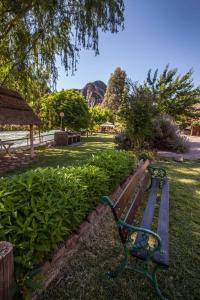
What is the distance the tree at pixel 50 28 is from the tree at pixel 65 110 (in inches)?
414

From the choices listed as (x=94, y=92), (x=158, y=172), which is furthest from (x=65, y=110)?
(x=94, y=92)

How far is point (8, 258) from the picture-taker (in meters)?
1.55

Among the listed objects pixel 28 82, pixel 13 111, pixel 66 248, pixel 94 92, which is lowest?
pixel 66 248

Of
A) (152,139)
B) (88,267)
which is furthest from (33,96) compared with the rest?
(88,267)

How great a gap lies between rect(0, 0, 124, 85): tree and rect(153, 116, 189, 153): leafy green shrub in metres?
7.57

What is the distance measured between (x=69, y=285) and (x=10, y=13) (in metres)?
10.5

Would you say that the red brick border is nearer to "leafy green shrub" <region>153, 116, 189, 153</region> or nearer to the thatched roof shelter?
the thatched roof shelter

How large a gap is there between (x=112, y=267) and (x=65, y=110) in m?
19.7

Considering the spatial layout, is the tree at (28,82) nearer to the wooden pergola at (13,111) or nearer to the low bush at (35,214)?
the wooden pergola at (13,111)

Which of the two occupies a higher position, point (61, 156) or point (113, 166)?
point (113, 166)

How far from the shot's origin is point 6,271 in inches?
61.6

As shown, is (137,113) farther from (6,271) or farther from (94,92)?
(94,92)

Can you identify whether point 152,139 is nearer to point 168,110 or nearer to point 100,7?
point 100,7

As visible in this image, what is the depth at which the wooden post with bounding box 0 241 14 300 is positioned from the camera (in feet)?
4.98
